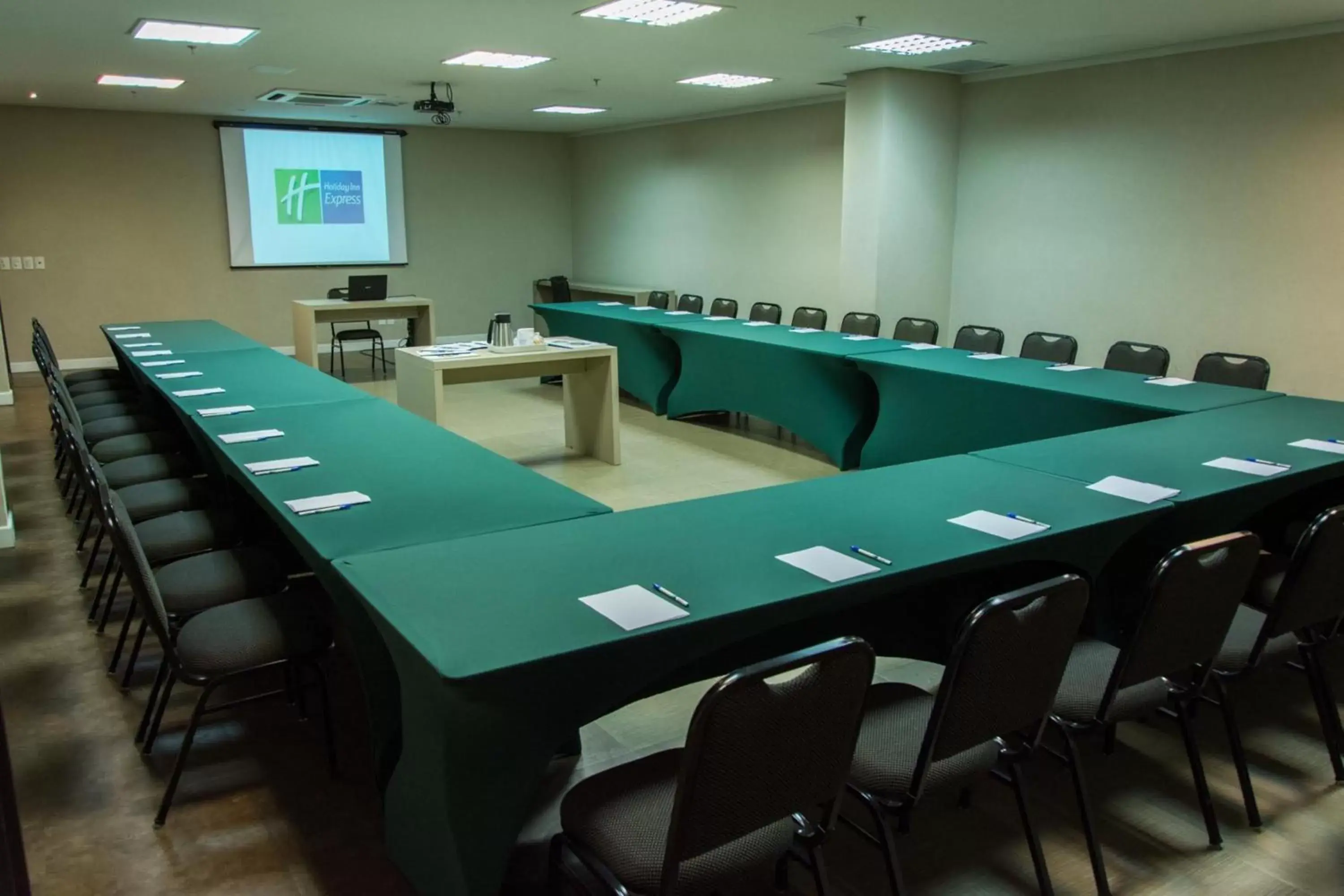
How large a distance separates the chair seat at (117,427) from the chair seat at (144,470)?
530mm

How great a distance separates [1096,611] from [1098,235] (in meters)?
4.96

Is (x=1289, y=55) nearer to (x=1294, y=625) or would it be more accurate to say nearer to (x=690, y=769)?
(x=1294, y=625)

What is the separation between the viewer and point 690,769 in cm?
155

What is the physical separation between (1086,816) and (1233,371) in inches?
144

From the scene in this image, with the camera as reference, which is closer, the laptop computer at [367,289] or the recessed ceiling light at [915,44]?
the recessed ceiling light at [915,44]

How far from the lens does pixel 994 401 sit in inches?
189

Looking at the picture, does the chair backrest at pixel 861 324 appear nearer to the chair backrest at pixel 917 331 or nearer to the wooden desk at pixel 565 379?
the chair backrest at pixel 917 331

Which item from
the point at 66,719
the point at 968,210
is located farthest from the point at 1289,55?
the point at 66,719

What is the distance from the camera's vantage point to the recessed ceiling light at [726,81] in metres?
7.78

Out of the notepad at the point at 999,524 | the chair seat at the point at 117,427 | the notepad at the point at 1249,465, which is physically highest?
the notepad at the point at 1249,465

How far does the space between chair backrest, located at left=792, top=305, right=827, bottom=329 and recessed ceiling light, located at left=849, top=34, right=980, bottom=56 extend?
6.01 ft

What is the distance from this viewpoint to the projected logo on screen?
35.8 ft

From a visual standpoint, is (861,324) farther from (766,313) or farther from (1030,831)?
(1030,831)

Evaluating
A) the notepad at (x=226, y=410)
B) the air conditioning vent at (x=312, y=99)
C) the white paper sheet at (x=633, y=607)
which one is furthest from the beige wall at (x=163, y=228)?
the white paper sheet at (x=633, y=607)
